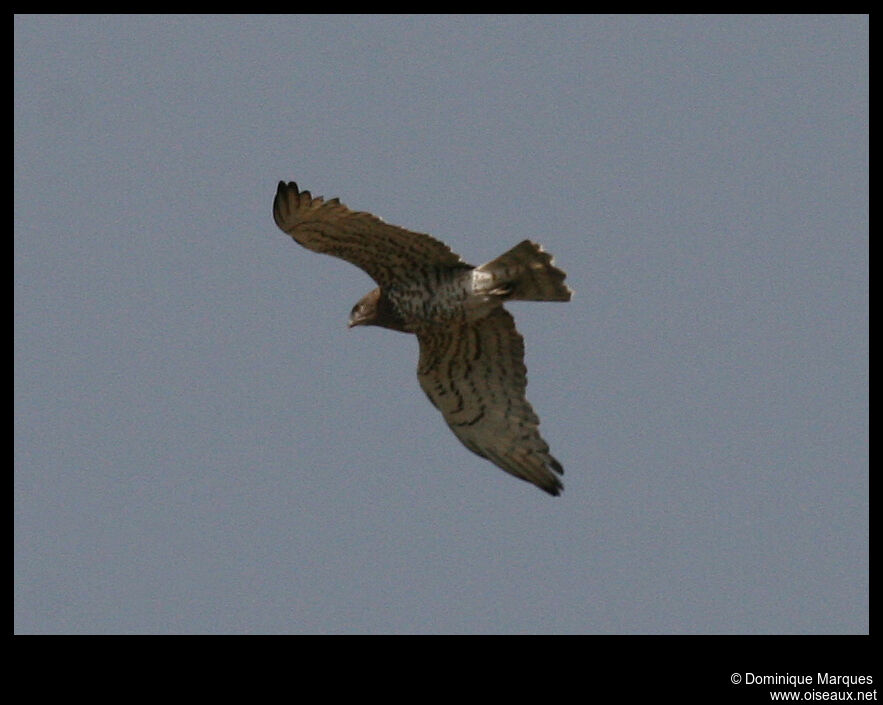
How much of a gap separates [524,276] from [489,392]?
4.03 feet

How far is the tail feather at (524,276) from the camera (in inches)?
562

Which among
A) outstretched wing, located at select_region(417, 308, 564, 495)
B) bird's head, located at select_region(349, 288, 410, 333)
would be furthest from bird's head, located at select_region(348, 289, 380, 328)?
outstretched wing, located at select_region(417, 308, 564, 495)

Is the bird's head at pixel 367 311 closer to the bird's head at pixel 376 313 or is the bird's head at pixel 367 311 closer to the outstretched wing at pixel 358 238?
the bird's head at pixel 376 313

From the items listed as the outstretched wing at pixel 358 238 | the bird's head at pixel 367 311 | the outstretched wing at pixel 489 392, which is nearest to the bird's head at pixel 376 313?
the bird's head at pixel 367 311

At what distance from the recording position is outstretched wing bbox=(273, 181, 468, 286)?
1406 centimetres

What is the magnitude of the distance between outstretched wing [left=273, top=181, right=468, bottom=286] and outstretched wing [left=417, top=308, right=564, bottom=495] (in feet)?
2.12

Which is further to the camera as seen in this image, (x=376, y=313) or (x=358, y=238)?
(x=376, y=313)

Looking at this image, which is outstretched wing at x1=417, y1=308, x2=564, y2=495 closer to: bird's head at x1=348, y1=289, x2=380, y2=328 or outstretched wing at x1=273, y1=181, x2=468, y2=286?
bird's head at x1=348, y1=289, x2=380, y2=328

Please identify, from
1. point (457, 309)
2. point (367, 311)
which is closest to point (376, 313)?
point (367, 311)

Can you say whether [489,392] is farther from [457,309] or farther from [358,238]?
[358,238]

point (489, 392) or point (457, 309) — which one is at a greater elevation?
point (457, 309)

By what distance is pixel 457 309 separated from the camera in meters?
14.6
